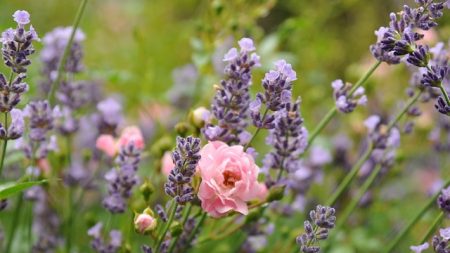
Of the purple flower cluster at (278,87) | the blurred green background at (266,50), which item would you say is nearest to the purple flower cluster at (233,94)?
the purple flower cluster at (278,87)

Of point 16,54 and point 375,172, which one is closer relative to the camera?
point 16,54

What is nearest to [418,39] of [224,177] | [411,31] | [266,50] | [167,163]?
[411,31]

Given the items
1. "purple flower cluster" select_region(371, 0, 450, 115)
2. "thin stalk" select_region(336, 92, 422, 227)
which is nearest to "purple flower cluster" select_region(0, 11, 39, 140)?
"purple flower cluster" select_region(371, 0, 450, 115)

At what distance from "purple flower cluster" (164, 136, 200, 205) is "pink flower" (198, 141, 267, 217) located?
24 mm

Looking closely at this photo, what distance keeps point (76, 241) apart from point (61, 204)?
0.14m

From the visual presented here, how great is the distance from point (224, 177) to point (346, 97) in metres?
0.23

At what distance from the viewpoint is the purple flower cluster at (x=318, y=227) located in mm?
745

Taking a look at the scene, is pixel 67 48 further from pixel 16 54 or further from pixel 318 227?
pixel 318 227

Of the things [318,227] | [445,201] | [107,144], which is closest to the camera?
[318,227]

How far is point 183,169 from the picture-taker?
757 mm

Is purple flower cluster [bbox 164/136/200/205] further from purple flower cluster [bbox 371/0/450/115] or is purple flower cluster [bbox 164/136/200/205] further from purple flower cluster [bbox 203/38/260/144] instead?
purple flower cluster [bbox 371/0/450/115]

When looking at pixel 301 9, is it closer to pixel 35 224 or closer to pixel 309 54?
pixel 309 54

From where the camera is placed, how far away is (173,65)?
2.66 metres

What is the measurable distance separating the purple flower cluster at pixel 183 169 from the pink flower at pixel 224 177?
0.02 m
